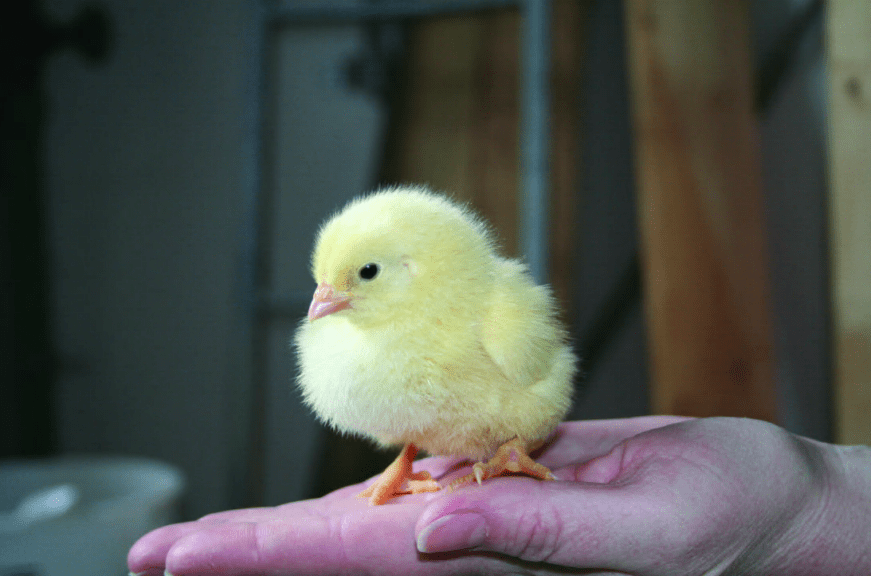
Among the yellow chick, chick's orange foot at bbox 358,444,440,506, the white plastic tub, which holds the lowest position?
the white plastic tub

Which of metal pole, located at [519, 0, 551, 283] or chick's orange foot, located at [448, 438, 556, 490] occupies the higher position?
metal pole, located at [519, 0, 551, 283]

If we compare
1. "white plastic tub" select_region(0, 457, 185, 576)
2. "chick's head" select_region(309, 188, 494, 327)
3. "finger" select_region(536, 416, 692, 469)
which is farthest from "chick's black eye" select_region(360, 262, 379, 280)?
"white plastic tub" select_region(0, 457, 185, 576)

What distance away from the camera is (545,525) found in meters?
0.60

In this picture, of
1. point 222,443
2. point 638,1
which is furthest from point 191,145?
point 638,1

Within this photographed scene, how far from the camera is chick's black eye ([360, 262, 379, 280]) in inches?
26.9

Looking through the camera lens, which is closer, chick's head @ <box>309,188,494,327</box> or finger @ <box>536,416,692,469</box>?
chick's head @ <box>309,188,494,327</box>

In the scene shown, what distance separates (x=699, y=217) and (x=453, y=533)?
3.55ft

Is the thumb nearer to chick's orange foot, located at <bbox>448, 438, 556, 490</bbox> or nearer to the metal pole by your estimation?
chick's orange foot, located at <bbox>448, 438, 556, 490</bbox>

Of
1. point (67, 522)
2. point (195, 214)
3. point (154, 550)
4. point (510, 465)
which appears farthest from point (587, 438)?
point (195, 214)

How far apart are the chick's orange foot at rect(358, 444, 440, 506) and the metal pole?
0.76 meters

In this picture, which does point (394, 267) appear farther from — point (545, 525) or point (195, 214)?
point (195, 214)

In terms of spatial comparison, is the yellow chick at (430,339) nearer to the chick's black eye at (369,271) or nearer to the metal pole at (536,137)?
the chick's black eye at (369,271)

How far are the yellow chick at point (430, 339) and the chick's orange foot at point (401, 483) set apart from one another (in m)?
0.07

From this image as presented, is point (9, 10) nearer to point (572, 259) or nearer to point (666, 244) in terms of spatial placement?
point (572, 259)
